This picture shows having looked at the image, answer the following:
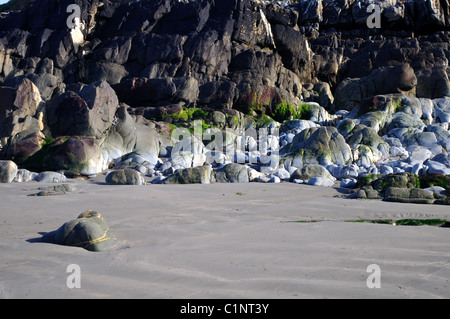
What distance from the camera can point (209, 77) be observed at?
3023 centimetres

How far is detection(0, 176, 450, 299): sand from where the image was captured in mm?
2812

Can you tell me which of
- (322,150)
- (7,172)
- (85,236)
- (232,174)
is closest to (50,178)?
(7,172)

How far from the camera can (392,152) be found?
55.5 ft

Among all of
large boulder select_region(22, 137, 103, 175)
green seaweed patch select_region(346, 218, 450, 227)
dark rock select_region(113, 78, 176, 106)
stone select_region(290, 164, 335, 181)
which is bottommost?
green seaweed patch select_region(346, 218, 450, 227)

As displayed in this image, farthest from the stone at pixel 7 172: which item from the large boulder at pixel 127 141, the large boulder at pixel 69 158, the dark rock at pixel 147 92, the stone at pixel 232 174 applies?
the dark rock at pixel 147 92

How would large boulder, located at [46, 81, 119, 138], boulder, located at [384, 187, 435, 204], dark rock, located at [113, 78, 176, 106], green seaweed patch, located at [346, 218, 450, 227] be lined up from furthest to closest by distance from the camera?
dark rock, located at [113, 78, 176, 106], large boulder, located at [46, 81, 119, 138], boulder, located at [384, 187, 435, 204], green seaweed patch, located at [346, 218, 450, 227]

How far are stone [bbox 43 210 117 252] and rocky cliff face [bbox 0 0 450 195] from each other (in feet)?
27.2

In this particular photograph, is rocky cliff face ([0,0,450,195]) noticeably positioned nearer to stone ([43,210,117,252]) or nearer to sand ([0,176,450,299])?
sand ([0,176,450,299])

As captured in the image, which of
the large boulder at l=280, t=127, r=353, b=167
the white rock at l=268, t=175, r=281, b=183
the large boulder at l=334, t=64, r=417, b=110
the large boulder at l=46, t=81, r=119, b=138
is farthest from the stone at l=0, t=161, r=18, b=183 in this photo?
the large boulder at l=334, t=64, r=417, b=110

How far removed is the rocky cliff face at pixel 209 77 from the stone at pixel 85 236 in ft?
27.2

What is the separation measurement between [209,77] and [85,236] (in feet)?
88.7

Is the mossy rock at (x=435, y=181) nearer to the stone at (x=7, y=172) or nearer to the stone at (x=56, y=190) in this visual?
the stone at (x=56, y=190)

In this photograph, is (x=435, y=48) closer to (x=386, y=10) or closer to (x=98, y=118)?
(x=386, y=10)

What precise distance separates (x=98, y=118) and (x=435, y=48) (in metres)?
29.6
